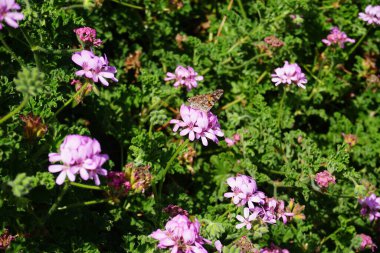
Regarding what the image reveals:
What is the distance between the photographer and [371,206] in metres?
4.00

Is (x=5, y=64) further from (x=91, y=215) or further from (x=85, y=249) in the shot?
(x=85, y=249)

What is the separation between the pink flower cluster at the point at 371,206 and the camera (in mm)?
3990

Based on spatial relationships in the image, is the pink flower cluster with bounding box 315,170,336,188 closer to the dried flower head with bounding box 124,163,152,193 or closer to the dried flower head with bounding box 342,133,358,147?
the dried flower head with bounding box 342,133,358,147

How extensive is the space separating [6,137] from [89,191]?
2.40 feet

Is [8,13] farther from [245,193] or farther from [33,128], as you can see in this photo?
[245,193]

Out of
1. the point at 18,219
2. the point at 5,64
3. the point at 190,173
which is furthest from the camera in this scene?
the point at 190,173

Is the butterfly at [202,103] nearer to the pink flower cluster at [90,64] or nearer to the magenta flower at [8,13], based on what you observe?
the pink flower cluster at [90,64]

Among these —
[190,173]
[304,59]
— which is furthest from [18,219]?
[304,59]

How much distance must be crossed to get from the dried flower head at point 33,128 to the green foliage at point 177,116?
64 millimetres

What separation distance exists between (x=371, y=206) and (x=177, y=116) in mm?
1810

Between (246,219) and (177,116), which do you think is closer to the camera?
(246,219)

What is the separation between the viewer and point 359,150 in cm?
452

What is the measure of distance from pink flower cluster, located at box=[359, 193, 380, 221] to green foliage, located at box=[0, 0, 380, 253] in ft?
0.42

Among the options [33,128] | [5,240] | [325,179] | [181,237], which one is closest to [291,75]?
[325,179]
